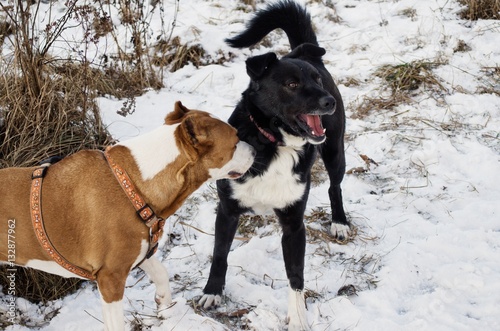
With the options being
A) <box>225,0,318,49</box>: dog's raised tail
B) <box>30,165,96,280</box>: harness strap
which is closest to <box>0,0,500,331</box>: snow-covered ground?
<box>30,165,96,280</box>: harness strap

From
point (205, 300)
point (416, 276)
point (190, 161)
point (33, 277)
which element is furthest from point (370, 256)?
point (33, 277)

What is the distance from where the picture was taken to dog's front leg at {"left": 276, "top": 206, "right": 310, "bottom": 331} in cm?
334

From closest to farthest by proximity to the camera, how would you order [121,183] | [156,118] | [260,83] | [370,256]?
[121,183], [260,83], [370,256], [156,118]

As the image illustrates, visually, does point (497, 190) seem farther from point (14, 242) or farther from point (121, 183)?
point (14, 242)

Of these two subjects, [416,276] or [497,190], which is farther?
[497,190]

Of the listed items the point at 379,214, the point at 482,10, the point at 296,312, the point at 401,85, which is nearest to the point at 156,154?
the point at 296,312

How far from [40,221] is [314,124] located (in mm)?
1707

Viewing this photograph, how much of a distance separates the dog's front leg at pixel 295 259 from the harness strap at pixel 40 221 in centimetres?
122

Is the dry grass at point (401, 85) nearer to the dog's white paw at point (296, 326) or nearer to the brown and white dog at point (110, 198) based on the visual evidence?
the dog's white paw at point (296, 326)

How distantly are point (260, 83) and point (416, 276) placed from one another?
1.71m

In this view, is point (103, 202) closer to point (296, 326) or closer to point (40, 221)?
point (40, 221)

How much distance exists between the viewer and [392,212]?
448 centimetres

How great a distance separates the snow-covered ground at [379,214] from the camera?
135 inches

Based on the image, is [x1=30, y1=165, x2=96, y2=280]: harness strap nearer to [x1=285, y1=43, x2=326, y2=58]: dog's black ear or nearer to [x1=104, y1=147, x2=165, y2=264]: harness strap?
[x1=104, y1=147, x2=165, y2=264]: harness strap
